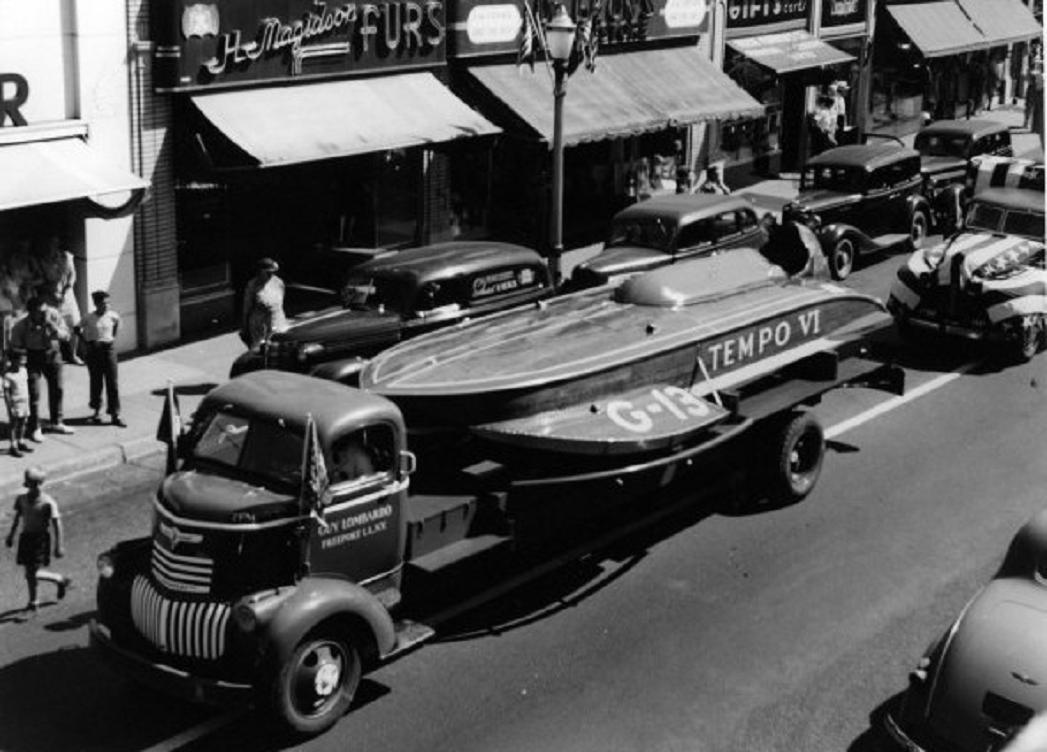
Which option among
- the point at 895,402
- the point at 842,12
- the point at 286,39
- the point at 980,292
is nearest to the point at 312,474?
the point at 895,402

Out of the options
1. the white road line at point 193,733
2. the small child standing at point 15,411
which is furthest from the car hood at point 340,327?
the white road line at point 193,733

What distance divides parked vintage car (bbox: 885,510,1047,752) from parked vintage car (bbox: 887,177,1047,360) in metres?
10.6

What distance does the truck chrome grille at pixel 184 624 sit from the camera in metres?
9.77

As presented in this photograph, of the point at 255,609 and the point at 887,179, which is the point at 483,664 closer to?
the point at 255,609

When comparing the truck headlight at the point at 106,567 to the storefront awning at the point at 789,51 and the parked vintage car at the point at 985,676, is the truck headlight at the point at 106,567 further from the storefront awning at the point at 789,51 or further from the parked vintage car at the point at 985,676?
the storefront awning at the point at 789,51

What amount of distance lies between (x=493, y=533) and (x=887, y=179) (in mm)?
17319

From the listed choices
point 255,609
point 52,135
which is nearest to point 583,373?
point 255,609

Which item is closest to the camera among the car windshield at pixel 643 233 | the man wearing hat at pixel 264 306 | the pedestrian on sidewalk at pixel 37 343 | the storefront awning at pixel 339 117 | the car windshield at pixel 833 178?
the pedestrian on sidewalk at pixel 37 343

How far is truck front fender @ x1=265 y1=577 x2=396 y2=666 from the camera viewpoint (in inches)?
376

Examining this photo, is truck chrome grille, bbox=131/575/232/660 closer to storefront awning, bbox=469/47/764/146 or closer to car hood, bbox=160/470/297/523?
car hood, bbox=160/470/297/523

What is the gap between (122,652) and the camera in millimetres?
9992

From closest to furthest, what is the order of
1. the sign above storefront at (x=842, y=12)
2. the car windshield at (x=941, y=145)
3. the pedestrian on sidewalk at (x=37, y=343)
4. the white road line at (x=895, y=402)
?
the pedestrian on sidewalk at (x=37, y=343) → the white road line at (x=895, y=402) → the car windshield at (x=941, y=145) → the sign above storefront at (x=842, y=12)

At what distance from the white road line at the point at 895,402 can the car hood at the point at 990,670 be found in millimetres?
7567

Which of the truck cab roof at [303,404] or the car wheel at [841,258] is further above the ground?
the truck cab roof at [303,404]
